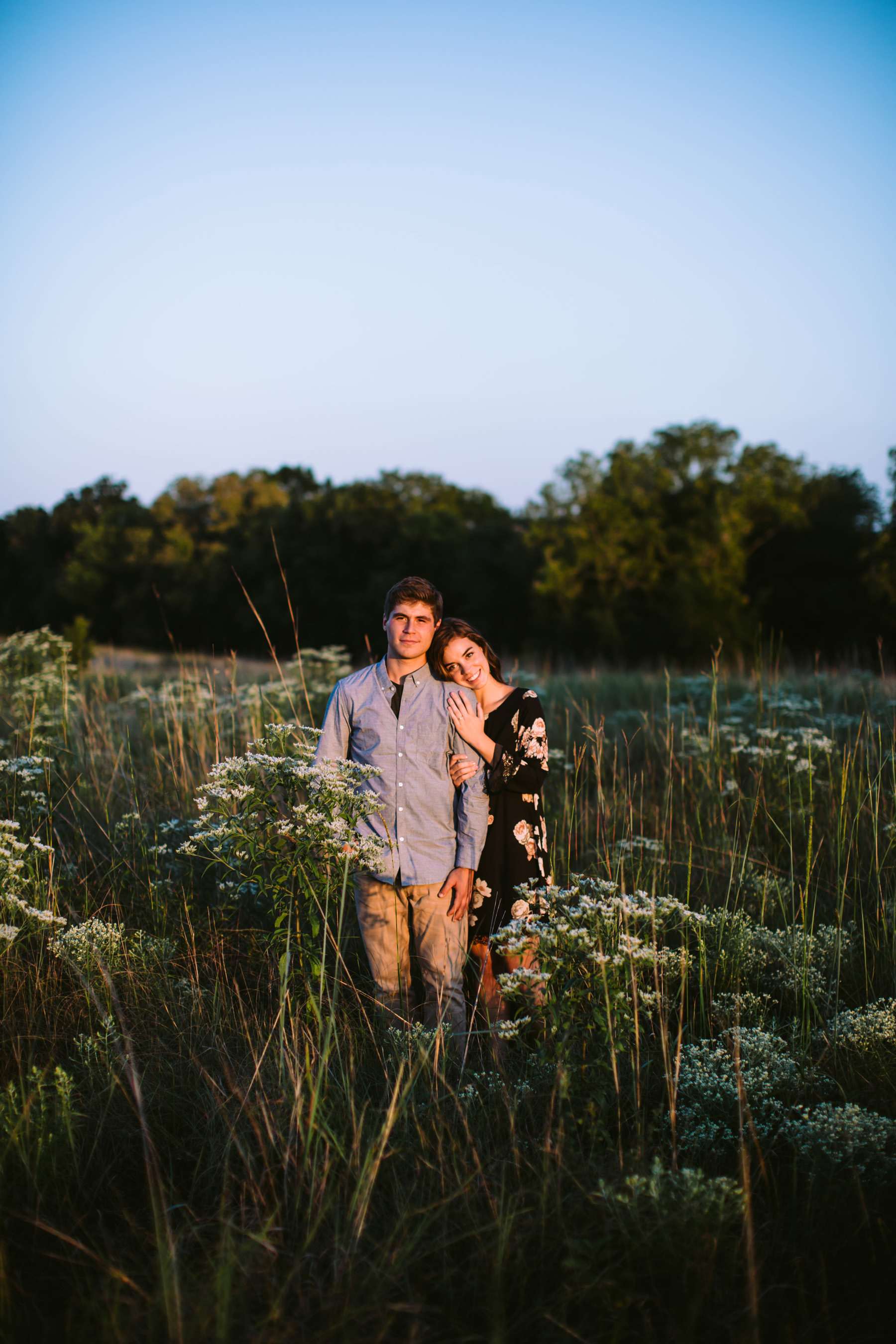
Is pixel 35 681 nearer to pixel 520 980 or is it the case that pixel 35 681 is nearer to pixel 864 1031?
pixel 520 980

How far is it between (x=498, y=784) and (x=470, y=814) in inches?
8.8

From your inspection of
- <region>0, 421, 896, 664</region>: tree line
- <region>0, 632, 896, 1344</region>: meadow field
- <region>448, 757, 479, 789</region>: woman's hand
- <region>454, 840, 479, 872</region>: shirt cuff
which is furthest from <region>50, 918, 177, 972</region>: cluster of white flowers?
<region>0, 421, 896, 664</region>: tree line

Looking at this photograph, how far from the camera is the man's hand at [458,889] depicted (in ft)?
10.3

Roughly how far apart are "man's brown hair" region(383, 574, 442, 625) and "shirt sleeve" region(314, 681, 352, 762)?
44 cm

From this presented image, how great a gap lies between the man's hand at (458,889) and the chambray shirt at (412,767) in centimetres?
2

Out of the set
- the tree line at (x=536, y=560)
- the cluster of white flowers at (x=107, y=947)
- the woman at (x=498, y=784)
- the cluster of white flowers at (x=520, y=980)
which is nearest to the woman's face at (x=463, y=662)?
the woman at (x=498, y=784)

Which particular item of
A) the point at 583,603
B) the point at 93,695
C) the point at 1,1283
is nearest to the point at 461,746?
the point at 1,1283

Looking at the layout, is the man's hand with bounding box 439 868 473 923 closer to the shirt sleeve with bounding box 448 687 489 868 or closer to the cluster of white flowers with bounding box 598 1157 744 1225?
the shirt sleeve with bounding box 448 687 489 868

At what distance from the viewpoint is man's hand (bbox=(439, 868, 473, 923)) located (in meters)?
3.14

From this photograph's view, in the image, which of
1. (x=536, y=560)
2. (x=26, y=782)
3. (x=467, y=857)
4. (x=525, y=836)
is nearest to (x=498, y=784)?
(x=525, y=836)

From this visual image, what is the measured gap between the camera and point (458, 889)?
10.3 feet

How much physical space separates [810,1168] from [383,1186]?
1.28 metres

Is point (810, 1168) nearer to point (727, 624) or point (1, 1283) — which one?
point (1, 1283)

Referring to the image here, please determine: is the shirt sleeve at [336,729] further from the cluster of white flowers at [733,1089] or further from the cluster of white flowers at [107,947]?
the cluster of white flowers at [733,1089]
